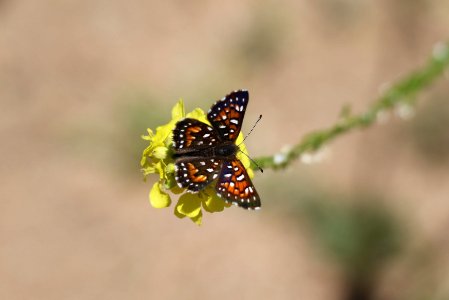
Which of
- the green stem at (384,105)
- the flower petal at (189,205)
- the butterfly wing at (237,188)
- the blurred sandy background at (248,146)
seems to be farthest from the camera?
the blurred sandy background at (248,146)

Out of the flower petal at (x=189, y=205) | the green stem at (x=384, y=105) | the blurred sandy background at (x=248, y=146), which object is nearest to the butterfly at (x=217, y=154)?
the flower petal at (x=189, y=205)

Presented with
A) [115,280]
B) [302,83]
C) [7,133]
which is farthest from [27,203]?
[302,83]

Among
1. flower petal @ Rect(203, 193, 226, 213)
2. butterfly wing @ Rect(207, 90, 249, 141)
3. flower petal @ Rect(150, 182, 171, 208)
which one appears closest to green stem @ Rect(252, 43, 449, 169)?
butterfly wing @ Rect(207, 90, 249, 141)

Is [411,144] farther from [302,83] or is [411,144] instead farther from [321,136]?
[321,136]

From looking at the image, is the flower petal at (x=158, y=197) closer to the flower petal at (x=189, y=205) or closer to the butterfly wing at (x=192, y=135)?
the flower petal at (x=189, y=205)

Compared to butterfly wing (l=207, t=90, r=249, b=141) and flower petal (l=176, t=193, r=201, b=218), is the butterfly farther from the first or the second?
flower petal (l=176, t=193, r=201, b=218)

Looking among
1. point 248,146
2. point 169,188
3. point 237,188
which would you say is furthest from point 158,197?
point 248,146
